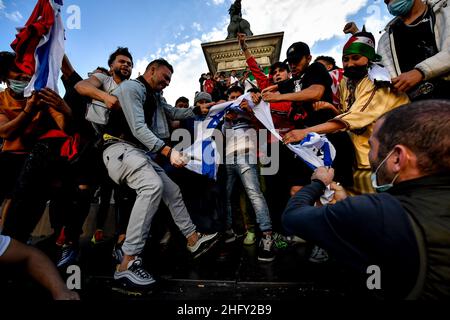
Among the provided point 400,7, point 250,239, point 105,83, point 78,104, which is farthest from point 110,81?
point 400,7

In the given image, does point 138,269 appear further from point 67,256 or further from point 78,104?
point 78,104

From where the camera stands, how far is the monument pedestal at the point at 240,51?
9641mm

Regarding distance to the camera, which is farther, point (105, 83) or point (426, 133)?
point (105, 83)

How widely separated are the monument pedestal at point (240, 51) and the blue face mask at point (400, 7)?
754 centimetres

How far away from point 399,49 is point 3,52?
422 cm

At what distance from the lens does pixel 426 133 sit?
2.97 ft

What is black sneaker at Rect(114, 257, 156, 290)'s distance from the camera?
184 cm

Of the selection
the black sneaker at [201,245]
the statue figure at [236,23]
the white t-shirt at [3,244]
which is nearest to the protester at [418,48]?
the black sneaker at [201,245]

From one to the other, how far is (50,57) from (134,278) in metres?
2.49

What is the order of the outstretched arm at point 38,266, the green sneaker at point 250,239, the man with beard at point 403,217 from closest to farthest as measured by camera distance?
the man with beard at point 403,217 → the outstretched arm at point 38,266 → the green sneaker at point 250,239

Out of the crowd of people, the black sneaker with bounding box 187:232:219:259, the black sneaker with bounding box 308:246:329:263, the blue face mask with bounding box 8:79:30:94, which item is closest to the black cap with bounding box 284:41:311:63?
the crowd of people

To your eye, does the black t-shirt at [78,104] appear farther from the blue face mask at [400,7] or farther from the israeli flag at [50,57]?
the blue face mask at [400,7]

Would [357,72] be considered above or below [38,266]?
above
